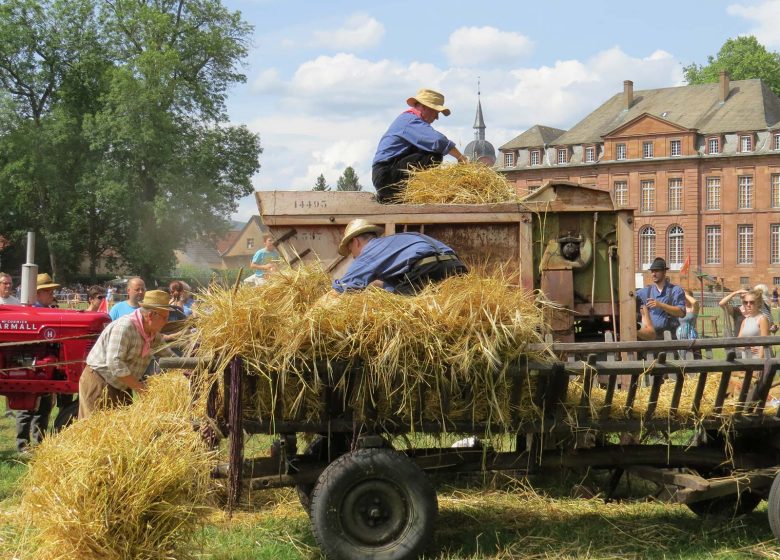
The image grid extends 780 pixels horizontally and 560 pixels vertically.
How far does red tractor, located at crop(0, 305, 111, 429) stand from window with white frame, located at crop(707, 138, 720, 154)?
68446 millimetres

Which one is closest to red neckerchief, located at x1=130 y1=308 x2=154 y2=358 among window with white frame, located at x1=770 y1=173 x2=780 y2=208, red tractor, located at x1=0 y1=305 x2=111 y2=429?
red tractor, located at x1=0 y1=305 x2=111 y2=429

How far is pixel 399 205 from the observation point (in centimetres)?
684

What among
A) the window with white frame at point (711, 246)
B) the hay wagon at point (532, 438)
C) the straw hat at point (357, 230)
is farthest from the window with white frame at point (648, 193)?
the straw hat at point (357, 230)

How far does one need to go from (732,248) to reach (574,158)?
47.1ft

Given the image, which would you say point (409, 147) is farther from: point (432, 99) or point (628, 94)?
point (628, 94)

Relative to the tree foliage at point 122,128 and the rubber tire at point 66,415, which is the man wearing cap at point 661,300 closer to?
the rubber tire at point 66,415

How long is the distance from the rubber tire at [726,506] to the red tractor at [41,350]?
579 centimetres

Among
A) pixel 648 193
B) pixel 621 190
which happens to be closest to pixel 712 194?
pixel 648 193

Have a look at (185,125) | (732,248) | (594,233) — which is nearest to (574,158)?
(732,248)

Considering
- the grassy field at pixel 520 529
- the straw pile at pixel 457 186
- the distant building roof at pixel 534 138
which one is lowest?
the grassy field at pixel 520 529

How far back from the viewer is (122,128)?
45688 millimetres

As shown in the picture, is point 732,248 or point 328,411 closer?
point 328,411

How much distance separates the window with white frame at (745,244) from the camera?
7125cm

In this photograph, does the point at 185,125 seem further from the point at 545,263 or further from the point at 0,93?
the point at 545,263
